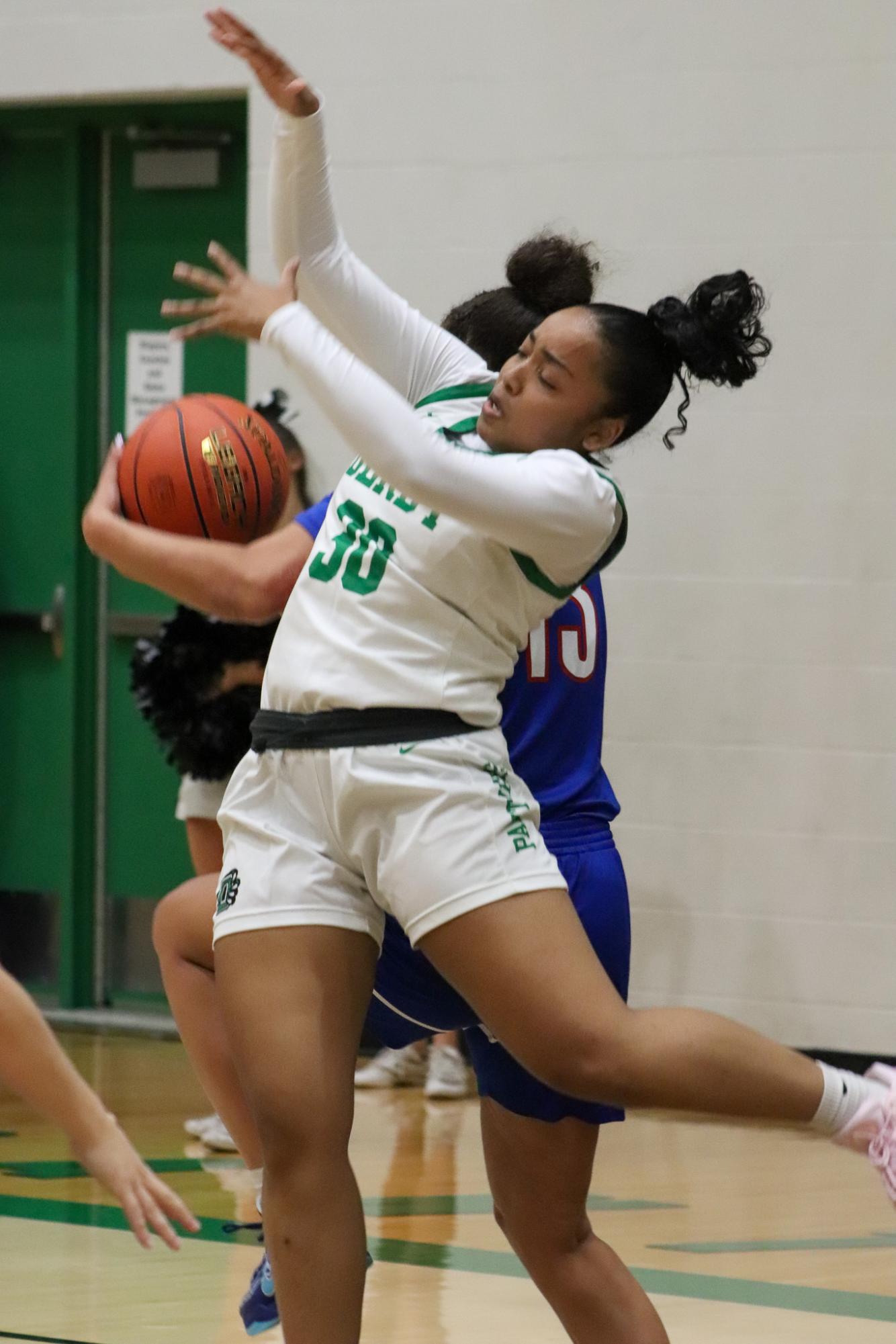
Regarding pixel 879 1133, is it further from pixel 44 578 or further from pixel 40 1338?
pixel 44 578

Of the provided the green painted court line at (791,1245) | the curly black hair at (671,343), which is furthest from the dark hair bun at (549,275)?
the green painted court line at (791,1245)

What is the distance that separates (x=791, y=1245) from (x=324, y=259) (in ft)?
7.59

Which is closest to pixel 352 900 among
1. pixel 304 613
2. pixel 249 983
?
pixel 249 983

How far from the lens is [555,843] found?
8.78 feet

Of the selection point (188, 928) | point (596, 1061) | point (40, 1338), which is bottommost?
point (40, 1338)

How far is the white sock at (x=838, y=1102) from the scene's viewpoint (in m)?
2.48

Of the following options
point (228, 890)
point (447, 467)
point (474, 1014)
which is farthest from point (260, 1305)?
point (447, 467)

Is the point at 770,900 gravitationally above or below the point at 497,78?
below

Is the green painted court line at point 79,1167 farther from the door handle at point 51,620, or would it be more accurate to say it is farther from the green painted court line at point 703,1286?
the door handle at point 51,620

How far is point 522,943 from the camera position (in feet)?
7.84

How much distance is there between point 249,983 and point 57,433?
15.1 feet

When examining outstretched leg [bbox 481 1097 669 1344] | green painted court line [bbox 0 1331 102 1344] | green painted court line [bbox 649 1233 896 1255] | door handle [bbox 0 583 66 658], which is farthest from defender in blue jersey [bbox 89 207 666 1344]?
door handle [bbox 0 583 66 658]

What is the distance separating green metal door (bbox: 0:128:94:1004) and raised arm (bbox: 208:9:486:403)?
4059mm

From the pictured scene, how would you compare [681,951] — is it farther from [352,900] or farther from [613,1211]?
[352,900]
